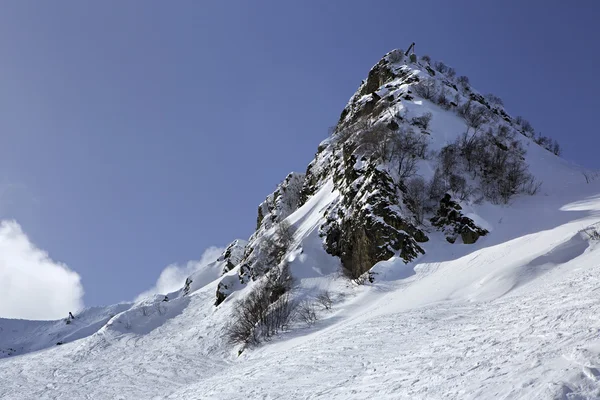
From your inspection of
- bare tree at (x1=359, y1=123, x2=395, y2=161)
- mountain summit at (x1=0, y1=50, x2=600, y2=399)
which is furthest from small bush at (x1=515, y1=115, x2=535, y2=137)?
bare tree at (x1=359, y1=123, x2=395, y2=161)

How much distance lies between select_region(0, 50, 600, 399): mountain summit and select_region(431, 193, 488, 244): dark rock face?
0.13 m

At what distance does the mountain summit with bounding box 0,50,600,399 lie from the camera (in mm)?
8961

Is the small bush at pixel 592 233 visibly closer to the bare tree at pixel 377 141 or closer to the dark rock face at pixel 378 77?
the bare tree at pixel 377 141

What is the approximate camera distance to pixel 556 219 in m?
23.0

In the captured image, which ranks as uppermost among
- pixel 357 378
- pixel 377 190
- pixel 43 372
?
pixel 377 190

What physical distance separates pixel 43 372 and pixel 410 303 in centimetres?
2671

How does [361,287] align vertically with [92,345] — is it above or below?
below

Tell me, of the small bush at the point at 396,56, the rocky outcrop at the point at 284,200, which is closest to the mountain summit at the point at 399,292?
the rocky outcrop at the point at 284,200

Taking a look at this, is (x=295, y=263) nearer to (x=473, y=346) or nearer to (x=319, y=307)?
(x=319, y=307)

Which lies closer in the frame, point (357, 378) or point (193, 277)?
point (357, 378)

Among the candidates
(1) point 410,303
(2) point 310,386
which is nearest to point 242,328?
(1) point 410,303

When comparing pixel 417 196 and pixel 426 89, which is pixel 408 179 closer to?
pixel 417 196

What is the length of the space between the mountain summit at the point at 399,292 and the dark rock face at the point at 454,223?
13 cm

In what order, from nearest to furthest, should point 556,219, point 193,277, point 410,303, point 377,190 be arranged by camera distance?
point 410,303
point 556,219
point 377,190
point 193,277
